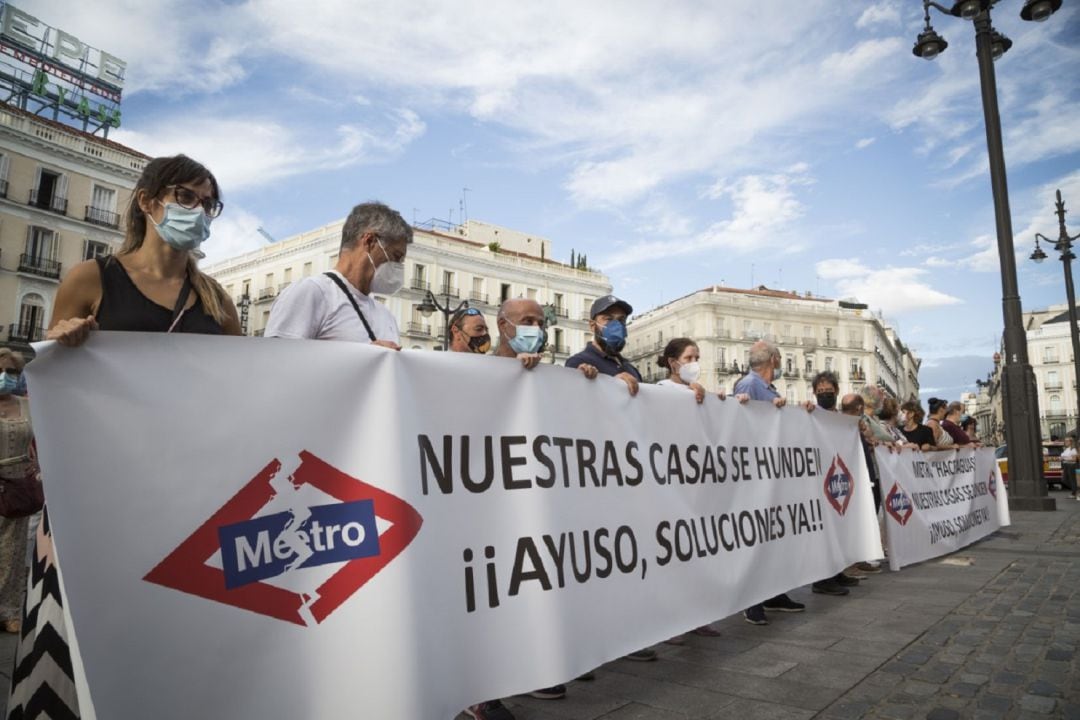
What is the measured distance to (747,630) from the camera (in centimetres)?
396

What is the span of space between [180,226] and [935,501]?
7435 millimetres

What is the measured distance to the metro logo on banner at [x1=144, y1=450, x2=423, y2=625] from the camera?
1.79 metres

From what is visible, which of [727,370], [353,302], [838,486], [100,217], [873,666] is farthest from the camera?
[727,370]

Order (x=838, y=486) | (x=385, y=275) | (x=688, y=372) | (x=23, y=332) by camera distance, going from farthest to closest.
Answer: (x=23, y=332) < (x=838, y=486) < (x=688, y=372) < (x=385, y=275)

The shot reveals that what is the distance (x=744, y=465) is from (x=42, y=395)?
353 centimetres

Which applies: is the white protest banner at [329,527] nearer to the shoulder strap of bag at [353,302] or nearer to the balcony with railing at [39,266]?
the shoulder strap of bag at [353,302]

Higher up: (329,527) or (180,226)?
(180,226)

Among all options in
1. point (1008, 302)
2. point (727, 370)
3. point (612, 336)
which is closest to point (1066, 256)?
point (1008, 302)

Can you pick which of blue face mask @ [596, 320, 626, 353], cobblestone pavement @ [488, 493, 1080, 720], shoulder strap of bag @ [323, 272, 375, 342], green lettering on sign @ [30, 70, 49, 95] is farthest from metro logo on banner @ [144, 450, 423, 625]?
green lettering on sign @ [30, 70, 49, 95]

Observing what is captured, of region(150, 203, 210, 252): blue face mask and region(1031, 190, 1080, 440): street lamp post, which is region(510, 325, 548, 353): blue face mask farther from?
region(1031, 190, 1080, 440): street lamp post

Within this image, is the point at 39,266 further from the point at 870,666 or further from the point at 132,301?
the point at 870,666

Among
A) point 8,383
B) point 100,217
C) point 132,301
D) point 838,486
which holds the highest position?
point 100,217

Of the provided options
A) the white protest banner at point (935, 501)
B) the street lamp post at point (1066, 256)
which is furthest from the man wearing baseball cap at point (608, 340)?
the street lamp post at point (1066, 256)

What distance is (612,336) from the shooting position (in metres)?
3.93
